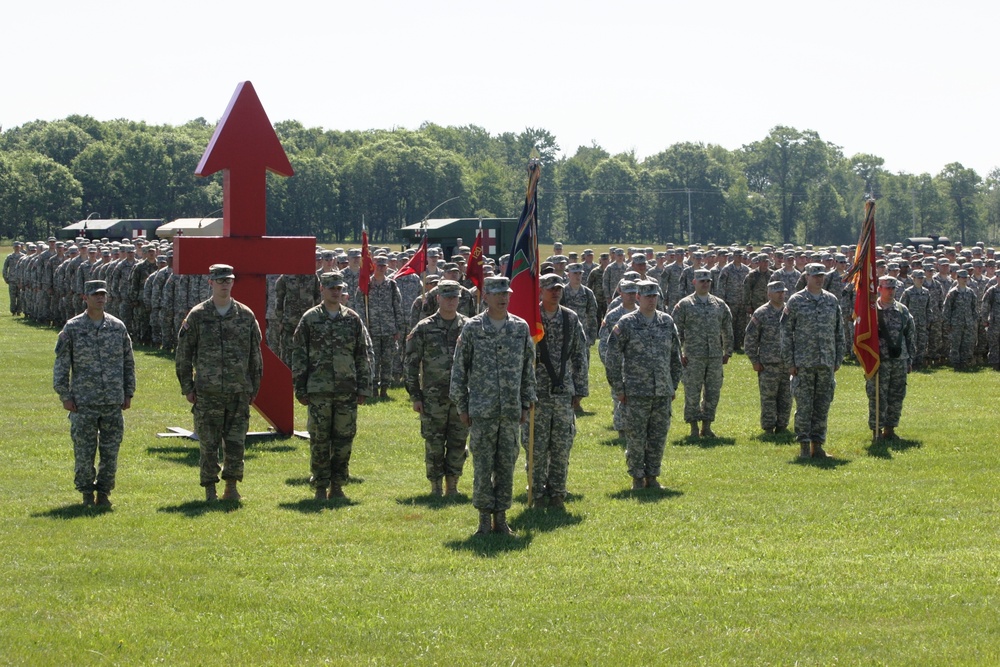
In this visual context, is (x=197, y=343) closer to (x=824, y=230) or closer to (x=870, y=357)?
(x=870, y=357)

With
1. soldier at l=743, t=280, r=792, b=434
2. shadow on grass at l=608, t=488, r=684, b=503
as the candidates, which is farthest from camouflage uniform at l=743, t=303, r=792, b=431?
shadow on grass at l=608, t=488, r=684, b=503

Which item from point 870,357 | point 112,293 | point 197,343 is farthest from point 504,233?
point 197,343

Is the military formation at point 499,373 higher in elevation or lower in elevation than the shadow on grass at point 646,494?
higher

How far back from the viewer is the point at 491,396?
36.3ft

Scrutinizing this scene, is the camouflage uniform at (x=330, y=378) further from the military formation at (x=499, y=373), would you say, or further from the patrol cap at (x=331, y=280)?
the patrol cap at (x=331, y=280)

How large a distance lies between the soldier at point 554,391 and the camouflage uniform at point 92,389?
3.96 m

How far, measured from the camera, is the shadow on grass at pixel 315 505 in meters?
12.4

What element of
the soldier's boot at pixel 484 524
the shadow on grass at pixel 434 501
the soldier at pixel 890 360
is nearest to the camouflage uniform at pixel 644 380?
the shadow on grass at pixel 434 501

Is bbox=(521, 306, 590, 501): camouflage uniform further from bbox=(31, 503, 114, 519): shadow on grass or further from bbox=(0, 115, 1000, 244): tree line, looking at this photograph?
bbox=(0, 115, 1000, 244): tree line

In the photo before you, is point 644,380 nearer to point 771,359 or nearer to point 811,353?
point 811,353

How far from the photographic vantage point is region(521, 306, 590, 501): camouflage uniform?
12.4 metres

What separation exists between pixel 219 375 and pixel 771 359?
7.78m

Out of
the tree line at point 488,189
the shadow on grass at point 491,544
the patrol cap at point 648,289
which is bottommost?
the shadow on grass at point 491,544

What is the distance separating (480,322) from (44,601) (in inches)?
162
